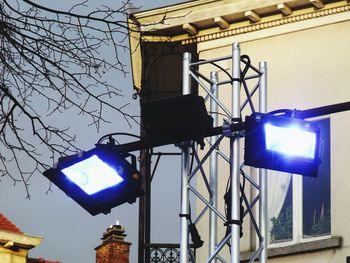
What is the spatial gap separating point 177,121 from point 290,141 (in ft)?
3.31

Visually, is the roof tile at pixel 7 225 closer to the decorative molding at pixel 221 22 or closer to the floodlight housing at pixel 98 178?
the decorative molding at pixel 221 22

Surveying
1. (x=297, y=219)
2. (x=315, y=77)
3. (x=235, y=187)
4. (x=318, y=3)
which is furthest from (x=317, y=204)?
(x=235, y=187)

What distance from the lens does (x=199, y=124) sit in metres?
11.2

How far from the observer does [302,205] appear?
17703 mm

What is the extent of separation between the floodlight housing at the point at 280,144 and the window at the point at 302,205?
674 cm

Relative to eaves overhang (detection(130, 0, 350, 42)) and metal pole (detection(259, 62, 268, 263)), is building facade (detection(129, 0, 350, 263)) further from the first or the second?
metal pole (detection(259, 62, 268, 263))

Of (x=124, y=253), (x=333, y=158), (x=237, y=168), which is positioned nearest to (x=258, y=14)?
(x=333, y=158)

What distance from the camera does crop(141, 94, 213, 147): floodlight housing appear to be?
36.6 feet

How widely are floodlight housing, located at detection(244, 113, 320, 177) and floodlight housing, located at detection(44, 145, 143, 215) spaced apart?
1034mm

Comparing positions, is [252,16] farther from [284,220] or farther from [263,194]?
[263,194]

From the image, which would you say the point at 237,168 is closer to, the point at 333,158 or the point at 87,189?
the point at 87,189

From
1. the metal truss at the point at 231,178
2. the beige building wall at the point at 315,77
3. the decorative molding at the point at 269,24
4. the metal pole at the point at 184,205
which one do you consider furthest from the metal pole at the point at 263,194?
the decorative molding at the point at 269,24

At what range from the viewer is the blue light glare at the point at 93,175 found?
439 inches

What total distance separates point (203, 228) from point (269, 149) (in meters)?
7.83
